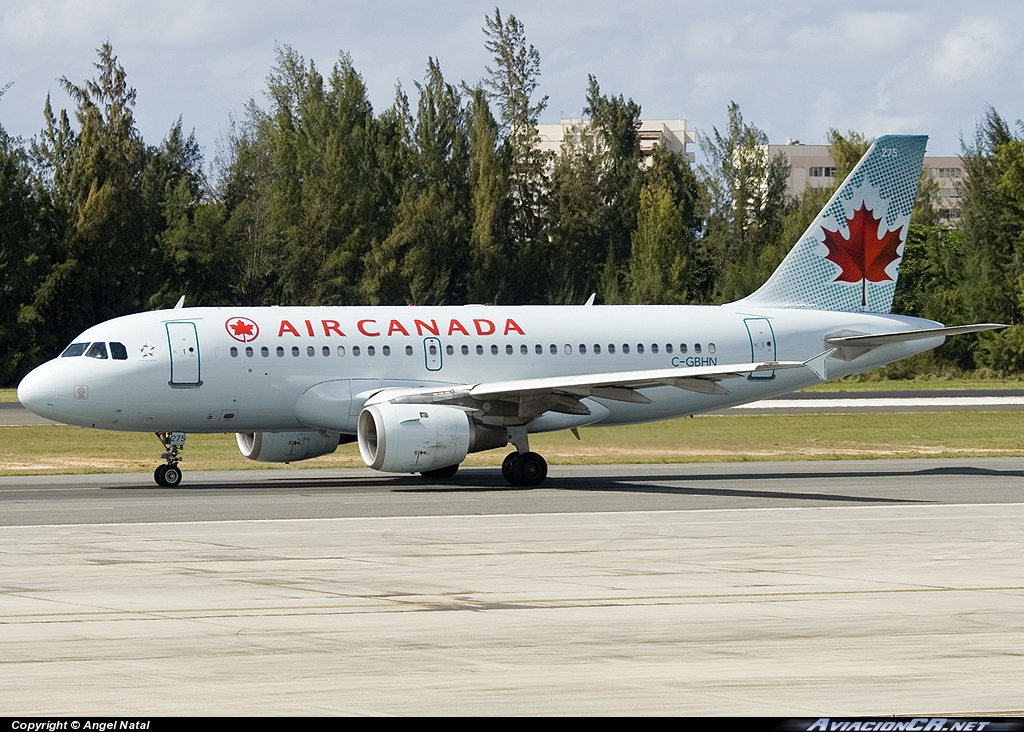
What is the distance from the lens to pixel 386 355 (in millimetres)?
33281

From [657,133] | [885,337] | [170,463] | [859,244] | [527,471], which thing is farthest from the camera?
[657,133]

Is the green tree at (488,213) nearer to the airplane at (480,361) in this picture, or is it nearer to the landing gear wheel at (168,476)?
the airplane at (480,361)

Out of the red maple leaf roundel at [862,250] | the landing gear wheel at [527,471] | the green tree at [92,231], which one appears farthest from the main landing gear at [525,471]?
the green tree at [92,231]

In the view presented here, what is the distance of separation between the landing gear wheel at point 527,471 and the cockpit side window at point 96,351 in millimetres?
8864

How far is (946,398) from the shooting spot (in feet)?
215

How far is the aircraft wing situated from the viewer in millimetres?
Result: 31031

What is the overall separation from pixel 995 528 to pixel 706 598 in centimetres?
877

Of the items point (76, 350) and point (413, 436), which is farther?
point (76, 350)

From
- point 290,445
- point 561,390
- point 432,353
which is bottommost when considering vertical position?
point 290,445

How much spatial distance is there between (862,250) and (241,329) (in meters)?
15.6

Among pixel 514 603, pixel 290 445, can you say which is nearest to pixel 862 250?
pixel 290 445

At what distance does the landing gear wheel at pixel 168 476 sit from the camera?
3209cm

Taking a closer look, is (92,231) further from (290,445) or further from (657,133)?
(657,133)
